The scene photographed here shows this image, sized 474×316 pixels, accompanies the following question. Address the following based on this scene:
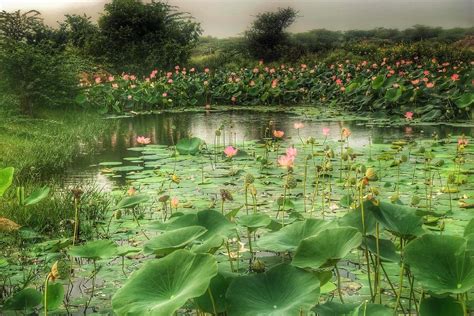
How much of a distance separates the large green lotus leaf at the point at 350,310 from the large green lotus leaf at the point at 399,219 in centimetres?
22

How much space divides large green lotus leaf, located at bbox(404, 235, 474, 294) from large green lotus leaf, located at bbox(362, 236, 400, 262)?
0.14m

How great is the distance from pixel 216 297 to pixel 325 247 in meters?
0.23

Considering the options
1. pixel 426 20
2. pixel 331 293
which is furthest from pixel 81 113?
pixel 426 20

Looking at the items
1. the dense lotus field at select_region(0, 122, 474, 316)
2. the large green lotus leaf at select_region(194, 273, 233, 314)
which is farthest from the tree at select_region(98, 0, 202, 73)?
the large green lotus leaf at select_region(194, 273, 233, 314)

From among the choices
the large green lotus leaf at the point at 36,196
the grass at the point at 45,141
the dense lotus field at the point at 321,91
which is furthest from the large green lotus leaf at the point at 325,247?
the dense lotus field at the point at 321,91

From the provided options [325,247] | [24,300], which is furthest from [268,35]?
[325,247]

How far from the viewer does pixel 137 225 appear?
7.22ft

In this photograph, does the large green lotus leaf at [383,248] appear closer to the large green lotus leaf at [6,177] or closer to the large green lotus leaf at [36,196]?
the large green lotus leaf at [6,177]

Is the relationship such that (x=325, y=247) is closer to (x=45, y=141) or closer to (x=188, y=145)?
(x=188, y=145)

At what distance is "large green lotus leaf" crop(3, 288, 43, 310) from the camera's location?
134 cm

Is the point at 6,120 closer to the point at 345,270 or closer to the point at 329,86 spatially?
the point at 345,270

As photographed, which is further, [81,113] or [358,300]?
[81,113]

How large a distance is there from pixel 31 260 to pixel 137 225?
466mm

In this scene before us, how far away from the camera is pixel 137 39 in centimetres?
1266
